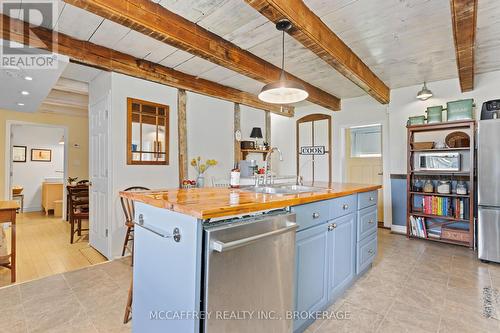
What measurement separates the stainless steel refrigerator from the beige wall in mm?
7082

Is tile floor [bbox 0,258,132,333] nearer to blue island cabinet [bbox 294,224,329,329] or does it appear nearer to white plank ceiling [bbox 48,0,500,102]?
blue island cabinet [bbox 294,224,329,329]

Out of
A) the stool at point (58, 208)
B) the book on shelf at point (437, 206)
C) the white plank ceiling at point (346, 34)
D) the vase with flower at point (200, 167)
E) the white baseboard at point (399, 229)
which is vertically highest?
the white plank ceiling at point (346, 34)

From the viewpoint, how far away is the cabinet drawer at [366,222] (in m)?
2.50

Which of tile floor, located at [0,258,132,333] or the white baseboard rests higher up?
the white baseboard

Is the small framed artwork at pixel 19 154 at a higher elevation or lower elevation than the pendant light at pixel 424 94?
lower

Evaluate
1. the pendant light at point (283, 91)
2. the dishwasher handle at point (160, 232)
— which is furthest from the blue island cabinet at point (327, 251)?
the pendant light at point (283, 91)

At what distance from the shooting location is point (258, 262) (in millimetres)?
1375

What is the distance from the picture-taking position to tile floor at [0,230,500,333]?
1.87 metres

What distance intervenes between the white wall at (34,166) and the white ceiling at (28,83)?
2.51 meters

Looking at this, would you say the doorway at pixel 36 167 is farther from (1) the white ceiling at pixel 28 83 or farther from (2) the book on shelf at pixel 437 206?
(2) the book on shelf at pixel 437 206

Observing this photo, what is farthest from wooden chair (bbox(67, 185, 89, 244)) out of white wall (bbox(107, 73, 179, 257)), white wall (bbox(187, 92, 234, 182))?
white wall (bbox(187, 92, 234, 182))

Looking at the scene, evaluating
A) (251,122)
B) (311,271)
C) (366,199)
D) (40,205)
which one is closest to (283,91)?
(366,199)

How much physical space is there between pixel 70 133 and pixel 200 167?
12.2 feet

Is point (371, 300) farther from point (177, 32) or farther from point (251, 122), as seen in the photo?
point (251, 122)
